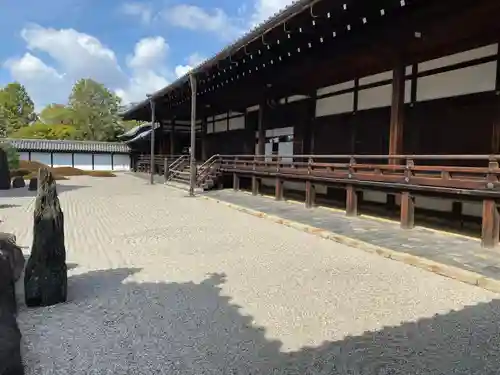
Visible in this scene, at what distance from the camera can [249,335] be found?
3588 millimetres

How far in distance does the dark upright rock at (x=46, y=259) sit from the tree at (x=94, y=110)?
54.1 metres

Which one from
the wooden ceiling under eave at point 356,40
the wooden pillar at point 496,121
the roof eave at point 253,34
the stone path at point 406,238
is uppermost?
the roof eave at point 253,34

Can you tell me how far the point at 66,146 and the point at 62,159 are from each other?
4.98 feet

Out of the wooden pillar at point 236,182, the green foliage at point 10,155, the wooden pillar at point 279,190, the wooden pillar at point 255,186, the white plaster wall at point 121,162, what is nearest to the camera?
the wooden pillar at point 279,190

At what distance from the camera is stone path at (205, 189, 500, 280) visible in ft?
19.3

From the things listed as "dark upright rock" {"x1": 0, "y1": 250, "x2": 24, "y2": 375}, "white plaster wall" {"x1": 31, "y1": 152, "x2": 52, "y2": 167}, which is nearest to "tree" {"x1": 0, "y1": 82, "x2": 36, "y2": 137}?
"white plaster wall" {"x1": 31, "y1": 152, "x2": 52, "y2": 167}

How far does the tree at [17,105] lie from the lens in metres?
59.6

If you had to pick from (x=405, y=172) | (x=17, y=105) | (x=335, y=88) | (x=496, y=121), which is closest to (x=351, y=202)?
(x=405, y=172)

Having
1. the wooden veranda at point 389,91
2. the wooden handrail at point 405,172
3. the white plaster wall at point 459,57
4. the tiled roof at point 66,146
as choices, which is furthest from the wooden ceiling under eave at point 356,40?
the tiled roof at point 66,146

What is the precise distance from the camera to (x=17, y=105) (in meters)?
64.1

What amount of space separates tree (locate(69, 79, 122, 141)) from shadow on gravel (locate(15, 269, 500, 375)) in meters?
54.9

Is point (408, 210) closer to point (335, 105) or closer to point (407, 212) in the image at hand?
point (407, 212)

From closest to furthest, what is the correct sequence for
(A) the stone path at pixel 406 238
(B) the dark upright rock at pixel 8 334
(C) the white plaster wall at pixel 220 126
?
(B) the dark upright rock at pixel 8 334
(A) the stone path at pixel 406 238
(C) the white plaster wall at pixel 220 126

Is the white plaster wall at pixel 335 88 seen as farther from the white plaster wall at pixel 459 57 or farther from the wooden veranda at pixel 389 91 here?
the white plaster wall at pixel 459 57
